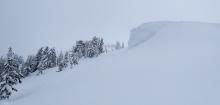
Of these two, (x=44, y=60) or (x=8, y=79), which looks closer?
(x=8, y=79)

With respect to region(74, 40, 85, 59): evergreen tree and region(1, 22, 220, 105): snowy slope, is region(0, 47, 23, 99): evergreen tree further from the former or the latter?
region(74, 40, 85, 59): evergreen tree

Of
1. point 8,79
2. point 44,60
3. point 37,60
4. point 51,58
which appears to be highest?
point 8,79

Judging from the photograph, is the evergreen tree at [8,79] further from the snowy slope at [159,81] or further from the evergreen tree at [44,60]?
the evergreen tree at [44,60]

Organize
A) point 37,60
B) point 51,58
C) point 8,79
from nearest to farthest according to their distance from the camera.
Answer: point 8,79, point 37,60, point 51,58

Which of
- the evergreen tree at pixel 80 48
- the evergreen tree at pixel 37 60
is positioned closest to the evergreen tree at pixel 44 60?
the evergreen tree at pixel 37 60

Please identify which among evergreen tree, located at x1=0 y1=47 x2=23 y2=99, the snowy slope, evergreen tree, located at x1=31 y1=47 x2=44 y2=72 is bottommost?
evergreen tree, located at x1=31 y1=47 x2=44 y2=72

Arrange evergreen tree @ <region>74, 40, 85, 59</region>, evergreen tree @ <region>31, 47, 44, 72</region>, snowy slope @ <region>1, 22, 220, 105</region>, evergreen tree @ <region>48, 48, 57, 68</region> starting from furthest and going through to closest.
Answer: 1. evergreen tree @ <region>74, 40, 85, 59</region>
2. evergreen tree @ <region>31, 47, 44, 72</region>
3. evergreen tree @ <region>48, 48, 57, 68</region>
4. snowy slope @ <region>1, 22, 220, 105</region>

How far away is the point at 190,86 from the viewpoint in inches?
882

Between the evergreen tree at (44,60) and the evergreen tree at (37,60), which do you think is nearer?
the evergreen tree at (44,60)

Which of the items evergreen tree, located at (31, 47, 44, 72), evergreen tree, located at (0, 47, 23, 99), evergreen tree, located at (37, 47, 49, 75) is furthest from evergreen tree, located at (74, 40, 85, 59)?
evergreen tree, located at (0, 47, 23, 99)

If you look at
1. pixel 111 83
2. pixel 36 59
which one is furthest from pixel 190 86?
pixel 36 59

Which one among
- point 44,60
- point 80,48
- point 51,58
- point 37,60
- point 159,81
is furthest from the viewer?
point 80,48

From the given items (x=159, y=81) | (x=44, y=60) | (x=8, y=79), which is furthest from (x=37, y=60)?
(x=159, y=81)

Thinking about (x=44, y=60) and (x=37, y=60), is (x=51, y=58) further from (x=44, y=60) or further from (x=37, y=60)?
(x=44, y=60)
